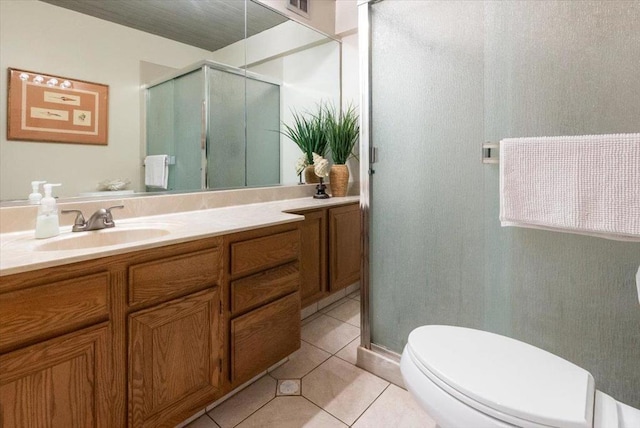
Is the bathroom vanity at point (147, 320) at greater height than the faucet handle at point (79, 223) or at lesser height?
lesser

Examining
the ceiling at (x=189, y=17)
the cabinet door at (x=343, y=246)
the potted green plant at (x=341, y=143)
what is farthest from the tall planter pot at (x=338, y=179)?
the ceiling at (x=189, y=17)

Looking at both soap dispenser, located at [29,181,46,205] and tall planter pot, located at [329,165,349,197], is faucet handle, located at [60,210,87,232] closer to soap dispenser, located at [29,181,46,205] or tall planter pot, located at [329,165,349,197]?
soap dispenser, located at [29,181,46,205]

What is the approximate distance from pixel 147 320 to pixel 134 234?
47 centimetres

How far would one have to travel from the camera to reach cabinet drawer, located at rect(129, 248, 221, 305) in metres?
0.98

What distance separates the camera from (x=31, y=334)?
0.79 m

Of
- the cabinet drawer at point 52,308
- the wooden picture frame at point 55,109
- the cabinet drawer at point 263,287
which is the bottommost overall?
the cabinet drawer at point 263,287

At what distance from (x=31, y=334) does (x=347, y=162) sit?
2.24 metres

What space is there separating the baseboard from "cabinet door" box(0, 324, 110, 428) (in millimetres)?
1090

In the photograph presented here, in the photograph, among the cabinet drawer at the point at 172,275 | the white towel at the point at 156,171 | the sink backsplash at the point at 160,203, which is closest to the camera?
the cabinet drawer at the point at 172,275

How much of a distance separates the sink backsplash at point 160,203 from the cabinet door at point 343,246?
42 cm

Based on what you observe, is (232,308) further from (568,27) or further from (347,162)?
(347,162)

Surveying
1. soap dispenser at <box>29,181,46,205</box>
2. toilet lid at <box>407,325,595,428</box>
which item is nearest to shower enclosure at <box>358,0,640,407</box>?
toilet lid at <box>407,325,595,428</box>

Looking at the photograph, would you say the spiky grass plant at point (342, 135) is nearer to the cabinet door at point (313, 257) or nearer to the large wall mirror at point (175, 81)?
the large wall mirror at point (175, 81)

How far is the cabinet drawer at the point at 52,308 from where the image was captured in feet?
2.50
